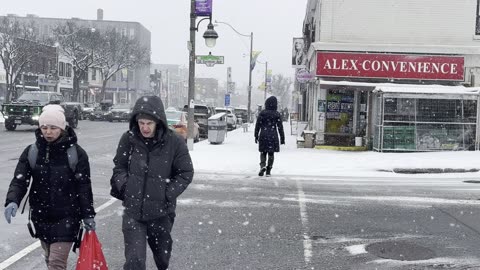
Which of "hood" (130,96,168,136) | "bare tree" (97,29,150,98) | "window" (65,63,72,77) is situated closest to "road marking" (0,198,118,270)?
"hood" (130,96,168,136)

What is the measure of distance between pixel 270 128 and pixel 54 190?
818 cm

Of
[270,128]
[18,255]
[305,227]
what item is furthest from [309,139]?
[18,255]

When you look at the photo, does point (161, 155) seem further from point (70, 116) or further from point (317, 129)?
point (70, 116)

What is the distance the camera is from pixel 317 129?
66.5 ft

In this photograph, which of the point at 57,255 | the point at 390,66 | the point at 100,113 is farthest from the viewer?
the point at 100,113

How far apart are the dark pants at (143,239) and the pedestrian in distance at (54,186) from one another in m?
0.33

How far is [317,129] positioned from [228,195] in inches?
436

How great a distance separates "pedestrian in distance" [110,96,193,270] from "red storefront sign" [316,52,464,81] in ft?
52.5

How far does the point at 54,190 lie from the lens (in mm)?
4070

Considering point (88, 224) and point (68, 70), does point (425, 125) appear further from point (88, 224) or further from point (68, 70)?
point (68, 70)

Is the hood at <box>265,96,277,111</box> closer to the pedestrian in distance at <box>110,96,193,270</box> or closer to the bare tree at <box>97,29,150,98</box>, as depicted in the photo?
the pedestrian in distance at <box>110,96,193,270</box>

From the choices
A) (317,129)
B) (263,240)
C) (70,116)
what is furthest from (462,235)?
(70,116)

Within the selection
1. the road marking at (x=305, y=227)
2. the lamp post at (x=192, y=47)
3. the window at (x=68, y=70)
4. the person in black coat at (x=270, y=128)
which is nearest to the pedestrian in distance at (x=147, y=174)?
the road marking at (x=305, y=227)

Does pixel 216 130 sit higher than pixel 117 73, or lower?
lower
